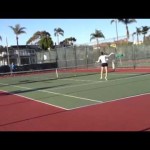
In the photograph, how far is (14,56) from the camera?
60.3 m

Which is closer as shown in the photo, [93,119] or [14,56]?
[93,119]

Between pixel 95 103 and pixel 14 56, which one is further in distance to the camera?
pixel 14 56

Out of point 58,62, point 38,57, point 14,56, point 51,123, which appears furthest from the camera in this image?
point 14,56
